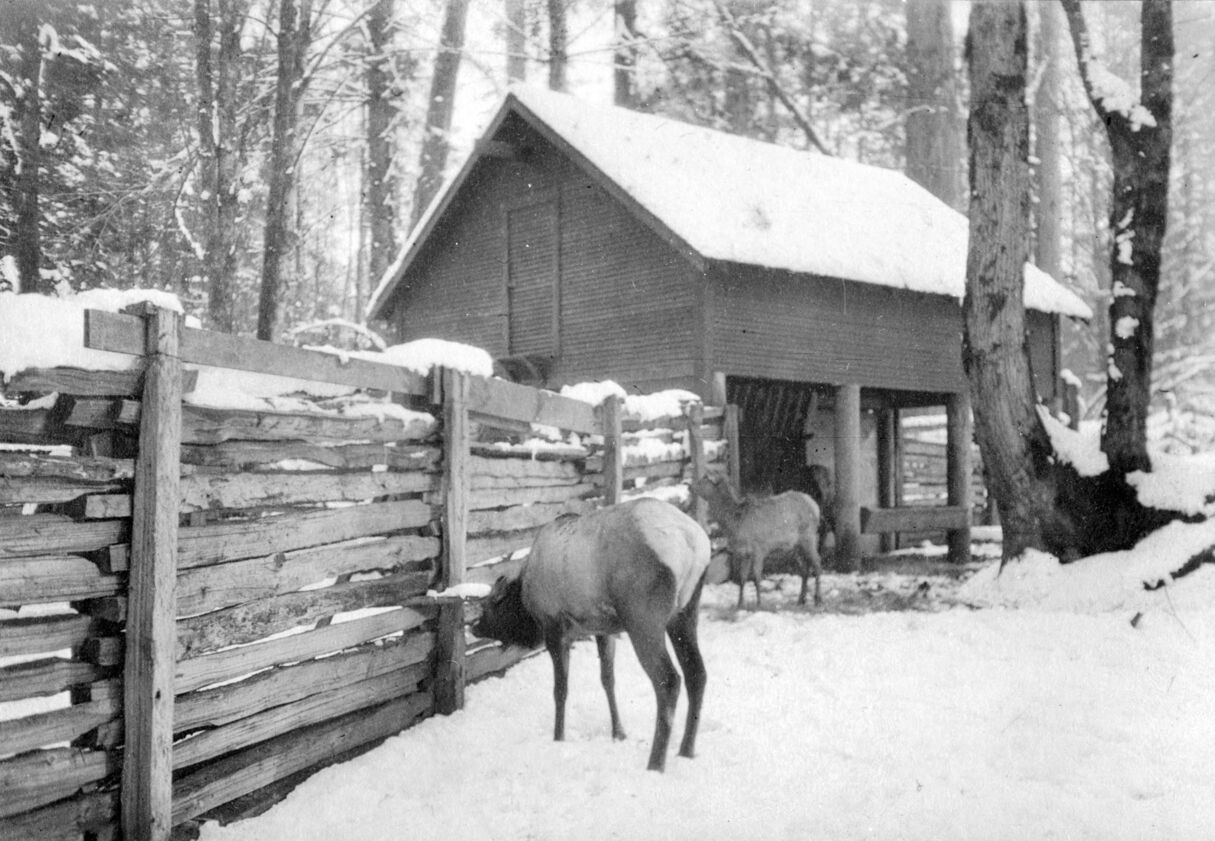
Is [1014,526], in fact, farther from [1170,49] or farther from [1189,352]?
[1189,352]

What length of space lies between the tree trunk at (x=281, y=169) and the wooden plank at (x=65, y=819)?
10044 millimetres

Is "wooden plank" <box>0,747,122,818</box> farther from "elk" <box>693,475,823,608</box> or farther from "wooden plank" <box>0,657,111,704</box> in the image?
"elk" <box>693,475,823,608</box>

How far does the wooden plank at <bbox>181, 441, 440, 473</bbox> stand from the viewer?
480 cm

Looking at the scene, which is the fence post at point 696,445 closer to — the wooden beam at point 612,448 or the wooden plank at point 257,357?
the wooden beam at point 612,448

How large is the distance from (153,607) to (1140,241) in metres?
9.88

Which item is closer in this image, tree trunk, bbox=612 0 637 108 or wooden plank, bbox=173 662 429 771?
wooden plank, bbox=173 662 429 771

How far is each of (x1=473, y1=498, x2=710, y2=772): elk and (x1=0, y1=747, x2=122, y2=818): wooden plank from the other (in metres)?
2.54

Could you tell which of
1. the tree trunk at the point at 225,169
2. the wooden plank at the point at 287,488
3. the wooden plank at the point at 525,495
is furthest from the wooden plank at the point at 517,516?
the tree trunk at the point at 225,169

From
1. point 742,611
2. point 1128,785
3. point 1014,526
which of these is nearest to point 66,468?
point 1128,785

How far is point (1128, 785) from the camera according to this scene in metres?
4.93

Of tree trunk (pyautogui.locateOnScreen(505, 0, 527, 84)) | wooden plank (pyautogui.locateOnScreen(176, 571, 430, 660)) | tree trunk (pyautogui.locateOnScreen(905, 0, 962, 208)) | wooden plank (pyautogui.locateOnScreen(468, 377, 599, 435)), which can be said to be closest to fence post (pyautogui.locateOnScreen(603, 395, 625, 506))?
wooden plank (pyautogui.locateOnScreen(468, 377, 599, 435))

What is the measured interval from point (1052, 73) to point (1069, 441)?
19.3 m

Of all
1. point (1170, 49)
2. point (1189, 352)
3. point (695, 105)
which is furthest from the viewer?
point (1189, 352)

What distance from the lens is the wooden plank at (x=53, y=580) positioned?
380 centimetres
